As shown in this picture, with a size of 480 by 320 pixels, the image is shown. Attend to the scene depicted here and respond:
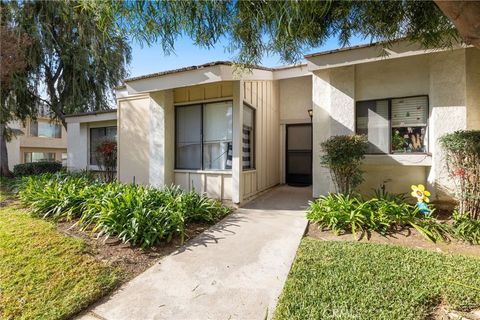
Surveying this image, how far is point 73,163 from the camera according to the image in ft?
37.8

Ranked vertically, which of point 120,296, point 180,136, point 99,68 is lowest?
point 120,296

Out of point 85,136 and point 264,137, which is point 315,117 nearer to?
point 264,137

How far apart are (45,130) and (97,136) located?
1842 cm

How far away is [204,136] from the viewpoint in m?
7.39

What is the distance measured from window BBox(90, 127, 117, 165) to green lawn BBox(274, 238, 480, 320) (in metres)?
9.80

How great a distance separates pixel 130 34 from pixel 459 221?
6.15 metres

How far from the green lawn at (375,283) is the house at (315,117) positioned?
3.07m

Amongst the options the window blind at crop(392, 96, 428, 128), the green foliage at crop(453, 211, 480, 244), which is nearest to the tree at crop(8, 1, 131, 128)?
the window blind at crop(392, 96, 428, 128)

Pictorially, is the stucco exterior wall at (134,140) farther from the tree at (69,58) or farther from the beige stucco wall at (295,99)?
the tree at (69,58)

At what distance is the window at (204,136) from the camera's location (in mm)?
7102

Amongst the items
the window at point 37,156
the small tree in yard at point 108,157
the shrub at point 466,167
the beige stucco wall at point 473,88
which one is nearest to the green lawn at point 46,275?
the small tree in yard at point 108,157

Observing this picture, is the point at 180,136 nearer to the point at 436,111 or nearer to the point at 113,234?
the point at 113,234

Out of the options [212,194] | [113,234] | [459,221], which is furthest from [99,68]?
[459,221]

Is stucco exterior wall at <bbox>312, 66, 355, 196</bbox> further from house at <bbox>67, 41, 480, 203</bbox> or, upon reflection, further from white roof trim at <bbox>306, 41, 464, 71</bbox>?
white roof trim at <bbox>306, 41, 464, 71</bbox>
